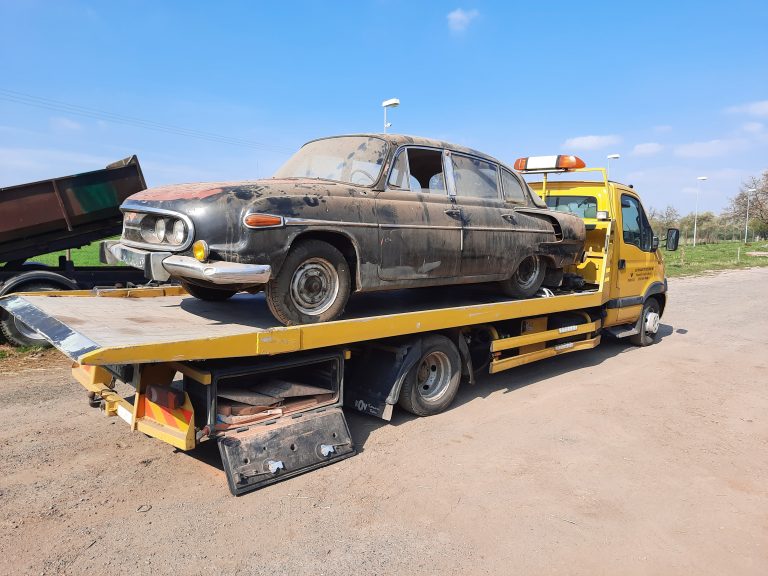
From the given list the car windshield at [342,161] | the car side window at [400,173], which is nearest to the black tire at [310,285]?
the car windshield at [342,161]

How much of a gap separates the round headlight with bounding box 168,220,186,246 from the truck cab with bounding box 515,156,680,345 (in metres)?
5.40

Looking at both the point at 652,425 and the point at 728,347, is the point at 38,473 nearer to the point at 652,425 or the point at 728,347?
the point at 652,425

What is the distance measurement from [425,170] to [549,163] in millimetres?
3016

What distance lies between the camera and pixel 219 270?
3.63 meters

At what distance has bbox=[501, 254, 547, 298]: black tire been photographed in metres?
6.29

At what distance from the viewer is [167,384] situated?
3.79 metres

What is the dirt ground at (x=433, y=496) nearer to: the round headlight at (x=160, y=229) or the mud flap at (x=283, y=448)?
the mud flap at (x=283, y=448)

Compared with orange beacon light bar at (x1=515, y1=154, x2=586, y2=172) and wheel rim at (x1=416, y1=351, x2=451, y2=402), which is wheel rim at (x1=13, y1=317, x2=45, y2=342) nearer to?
wheel rim at (x1=416, y1=351, x2=451, y2=402)

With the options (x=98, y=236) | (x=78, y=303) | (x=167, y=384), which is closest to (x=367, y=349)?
(x=167, y=384)

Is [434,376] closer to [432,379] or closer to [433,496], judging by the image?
[432,379]

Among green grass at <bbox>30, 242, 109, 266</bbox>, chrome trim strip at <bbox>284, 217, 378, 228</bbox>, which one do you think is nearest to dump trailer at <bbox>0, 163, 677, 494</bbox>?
chrome trim strip at <bbox>284, 217, 378, 228</bbox>

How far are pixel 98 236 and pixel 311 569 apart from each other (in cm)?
787

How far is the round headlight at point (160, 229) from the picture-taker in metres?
4.08

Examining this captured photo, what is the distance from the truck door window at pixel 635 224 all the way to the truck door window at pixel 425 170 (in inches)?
145
